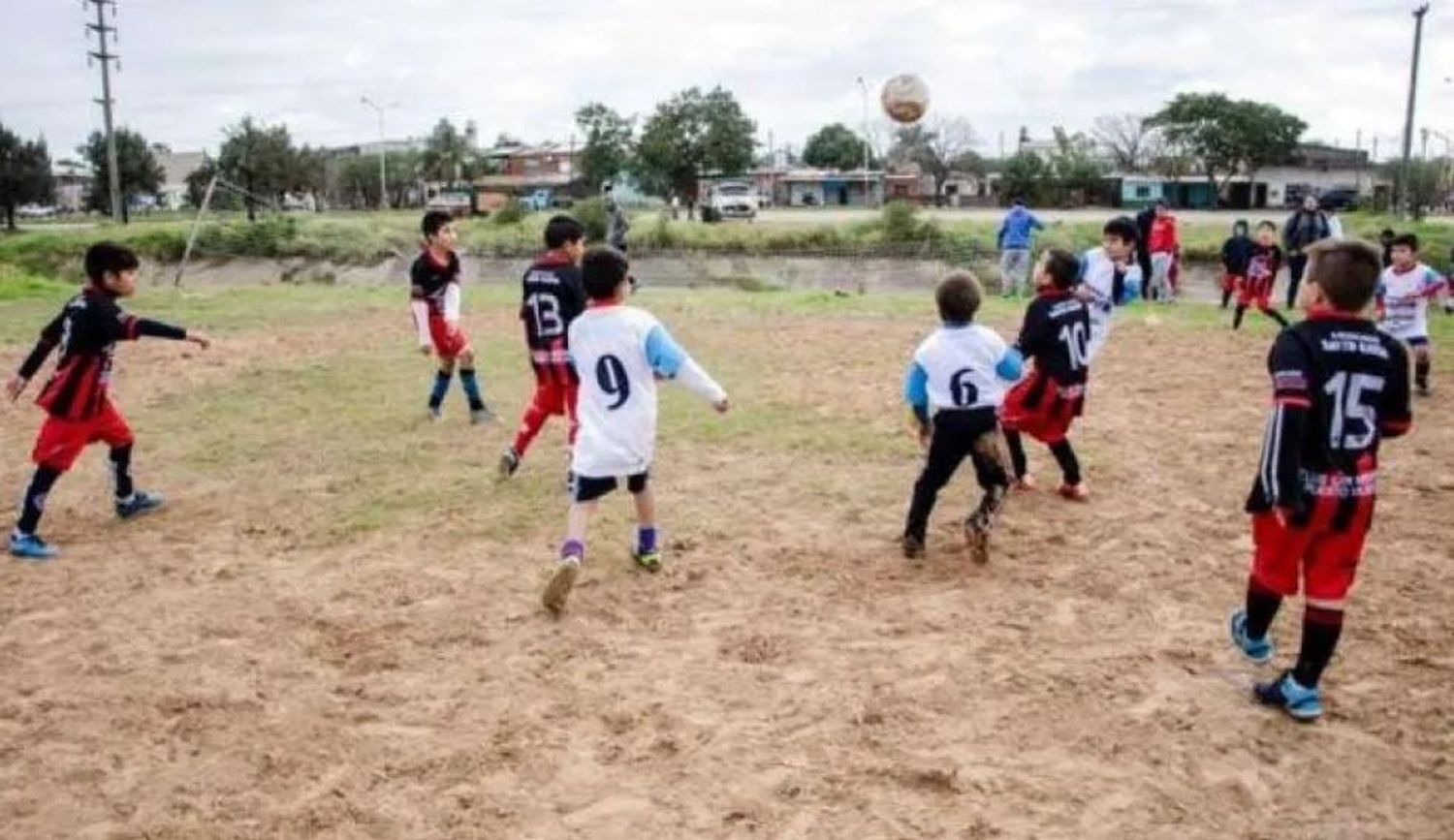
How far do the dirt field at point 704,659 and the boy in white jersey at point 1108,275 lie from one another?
44.5 inches

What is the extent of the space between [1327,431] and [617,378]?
10.3ft

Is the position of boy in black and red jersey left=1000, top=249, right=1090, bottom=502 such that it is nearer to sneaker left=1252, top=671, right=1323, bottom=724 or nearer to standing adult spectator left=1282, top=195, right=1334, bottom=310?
sneaker left=1252, top=671, right=1323, bottom=724

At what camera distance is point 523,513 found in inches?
285

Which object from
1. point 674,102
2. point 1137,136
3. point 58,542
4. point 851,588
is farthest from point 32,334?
point 1137,136

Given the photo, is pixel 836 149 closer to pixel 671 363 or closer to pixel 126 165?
pixel 126 165

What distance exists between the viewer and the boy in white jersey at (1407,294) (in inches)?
417

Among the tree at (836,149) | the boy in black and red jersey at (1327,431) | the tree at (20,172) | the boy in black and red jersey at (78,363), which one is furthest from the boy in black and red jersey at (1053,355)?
the tree at (836,149)

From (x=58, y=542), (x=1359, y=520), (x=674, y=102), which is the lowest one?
(x=58, y=542)

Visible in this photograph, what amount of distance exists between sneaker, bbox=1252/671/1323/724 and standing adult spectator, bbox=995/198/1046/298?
16.4 metres

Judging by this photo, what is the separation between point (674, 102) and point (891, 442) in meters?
48.6

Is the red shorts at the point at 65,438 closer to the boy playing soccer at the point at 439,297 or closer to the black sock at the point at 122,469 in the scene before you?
the black sock at the point at 122,469

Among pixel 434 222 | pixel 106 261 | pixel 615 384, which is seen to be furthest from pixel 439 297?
pixel 615 384

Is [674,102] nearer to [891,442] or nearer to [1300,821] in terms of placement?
[891,442]

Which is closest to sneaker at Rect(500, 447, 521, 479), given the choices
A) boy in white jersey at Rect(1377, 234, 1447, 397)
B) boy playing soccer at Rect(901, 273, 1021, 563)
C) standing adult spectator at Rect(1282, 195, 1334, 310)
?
boy playing soccer at Rect(901, 273, 1021, 563)
